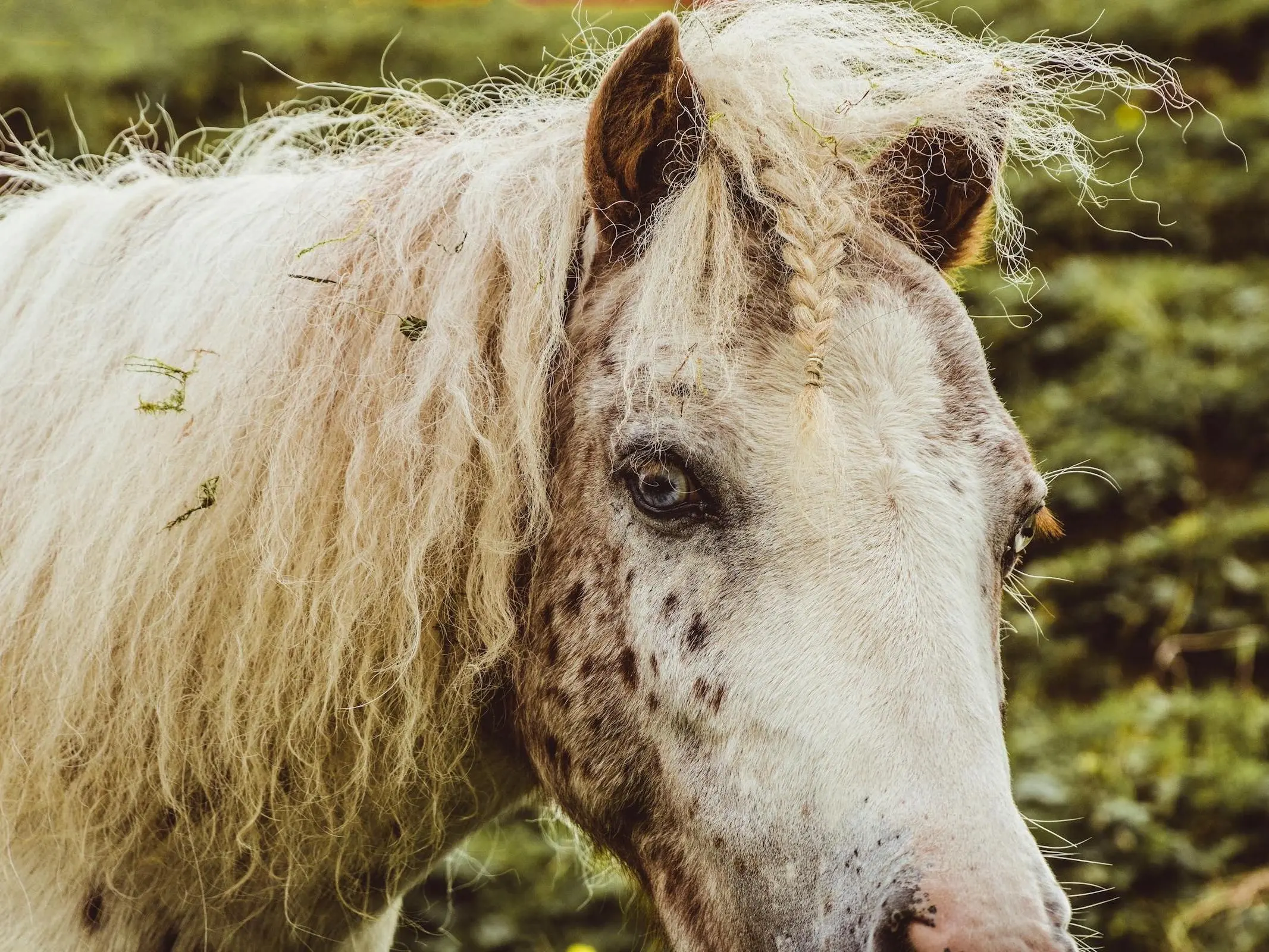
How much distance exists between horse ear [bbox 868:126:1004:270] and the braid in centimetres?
18

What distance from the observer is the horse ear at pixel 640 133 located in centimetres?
156

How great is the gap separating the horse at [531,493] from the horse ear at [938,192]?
0.01 m

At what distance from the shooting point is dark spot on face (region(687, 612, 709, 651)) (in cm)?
150

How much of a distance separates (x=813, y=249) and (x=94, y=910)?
138 cm

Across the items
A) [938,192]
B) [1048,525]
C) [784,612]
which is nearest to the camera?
[784,612]

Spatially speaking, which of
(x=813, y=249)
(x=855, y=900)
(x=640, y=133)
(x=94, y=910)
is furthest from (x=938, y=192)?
(x=94, y=910)

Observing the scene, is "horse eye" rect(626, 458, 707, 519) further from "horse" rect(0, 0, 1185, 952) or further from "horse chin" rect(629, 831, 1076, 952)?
"horse chin" rect(629, 831, 1076, 952)

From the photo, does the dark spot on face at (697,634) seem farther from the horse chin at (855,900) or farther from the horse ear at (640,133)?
the horse ear at (640,133)

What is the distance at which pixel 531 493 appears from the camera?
5.43 feet

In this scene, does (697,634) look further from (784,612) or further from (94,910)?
(94,910)

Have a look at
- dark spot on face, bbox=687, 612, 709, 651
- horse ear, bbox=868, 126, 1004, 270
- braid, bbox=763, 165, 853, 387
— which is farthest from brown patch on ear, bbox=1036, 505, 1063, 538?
dark spot on face, bbox=687, 612, 709, 651

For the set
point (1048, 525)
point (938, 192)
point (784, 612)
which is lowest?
point (1048, 525)

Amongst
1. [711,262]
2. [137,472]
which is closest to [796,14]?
[711,262]

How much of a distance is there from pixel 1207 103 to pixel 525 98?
7405 millimetres
